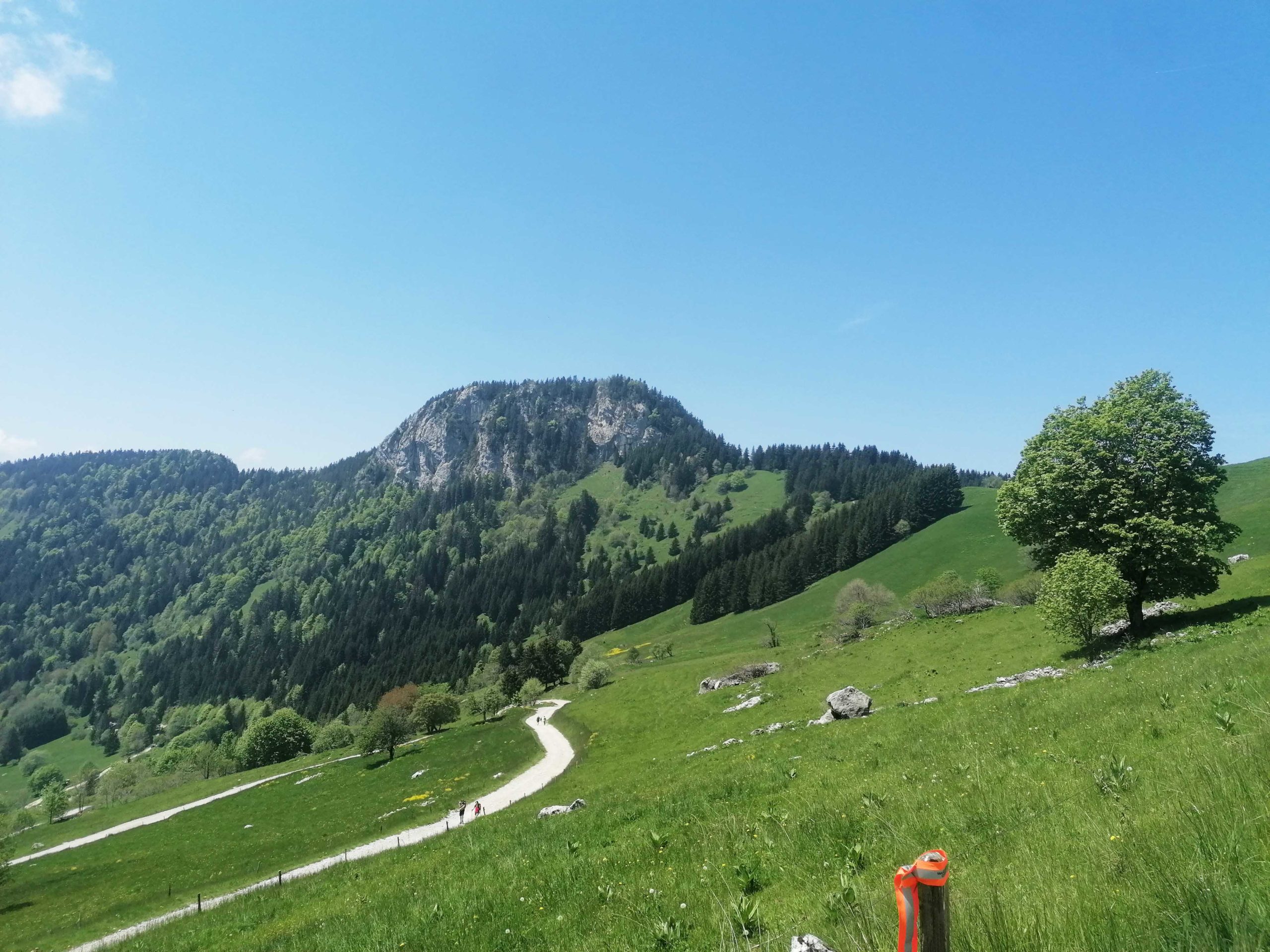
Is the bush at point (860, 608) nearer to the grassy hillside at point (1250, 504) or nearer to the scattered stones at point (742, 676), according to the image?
the scattered stones at point (742, 676)

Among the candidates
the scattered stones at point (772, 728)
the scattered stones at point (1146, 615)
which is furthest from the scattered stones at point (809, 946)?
the scattered stones at point (1146, 615)

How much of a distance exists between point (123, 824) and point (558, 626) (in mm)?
128112

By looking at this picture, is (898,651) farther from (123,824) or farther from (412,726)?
(123,824)

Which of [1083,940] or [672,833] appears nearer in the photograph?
[1083,940]

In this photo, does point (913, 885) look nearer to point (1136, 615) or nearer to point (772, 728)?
point (772, 728)

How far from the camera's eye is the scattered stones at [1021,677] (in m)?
29.7

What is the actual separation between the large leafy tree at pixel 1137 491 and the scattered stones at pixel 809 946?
1456 inches

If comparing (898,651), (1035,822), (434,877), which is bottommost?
(898,651)

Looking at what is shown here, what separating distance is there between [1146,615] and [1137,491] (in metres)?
11.2

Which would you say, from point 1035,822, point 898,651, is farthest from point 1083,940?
point 898,651

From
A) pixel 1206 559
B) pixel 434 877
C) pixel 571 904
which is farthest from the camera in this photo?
pixel 1206 559

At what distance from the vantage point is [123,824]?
77625 millimetres

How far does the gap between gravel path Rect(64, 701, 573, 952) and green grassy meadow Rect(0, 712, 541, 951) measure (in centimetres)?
219

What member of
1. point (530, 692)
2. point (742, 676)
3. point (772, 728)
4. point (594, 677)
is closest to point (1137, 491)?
point (772, 728)
